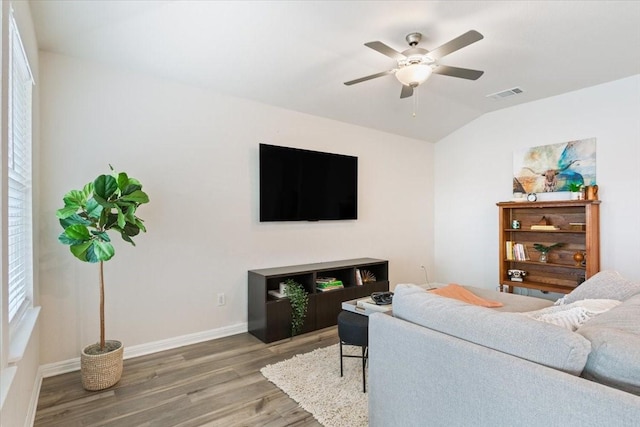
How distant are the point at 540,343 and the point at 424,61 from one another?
6.91 feet

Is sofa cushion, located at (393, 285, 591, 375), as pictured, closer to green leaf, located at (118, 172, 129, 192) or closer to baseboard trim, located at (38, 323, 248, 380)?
green leaf, located at (118, 172, 129, 192)

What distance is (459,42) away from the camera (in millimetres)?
2252

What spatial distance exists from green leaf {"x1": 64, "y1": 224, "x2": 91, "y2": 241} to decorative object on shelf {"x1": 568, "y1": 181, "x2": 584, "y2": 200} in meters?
4.92

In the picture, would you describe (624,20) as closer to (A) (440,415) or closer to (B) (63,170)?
(A) (440,415)

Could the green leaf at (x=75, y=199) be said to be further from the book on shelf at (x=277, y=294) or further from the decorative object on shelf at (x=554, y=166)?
the decorative object on shelf at (x=554, y=166)

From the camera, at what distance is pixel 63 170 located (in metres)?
2.77

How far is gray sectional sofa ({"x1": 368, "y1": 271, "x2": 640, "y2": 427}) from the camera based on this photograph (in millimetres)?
1093

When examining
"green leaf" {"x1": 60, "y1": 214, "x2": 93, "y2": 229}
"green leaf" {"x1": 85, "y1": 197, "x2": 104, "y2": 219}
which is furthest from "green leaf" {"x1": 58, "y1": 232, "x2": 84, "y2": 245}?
"green leaf" {"x1": 85, "y1": 197, "x2": 104, "y2": 219}

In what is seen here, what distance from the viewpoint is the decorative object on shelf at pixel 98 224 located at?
92.9 inches

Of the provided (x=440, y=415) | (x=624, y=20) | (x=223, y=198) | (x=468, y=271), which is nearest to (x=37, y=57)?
(x=223, y=198)

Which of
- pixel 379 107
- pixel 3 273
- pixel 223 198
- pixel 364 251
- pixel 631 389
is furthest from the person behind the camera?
pixel 364 251

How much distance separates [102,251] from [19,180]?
632 mm

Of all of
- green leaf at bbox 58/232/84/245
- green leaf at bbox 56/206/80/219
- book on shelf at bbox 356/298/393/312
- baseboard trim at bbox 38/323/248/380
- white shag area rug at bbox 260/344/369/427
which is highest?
green leaf at bbox 56/206/80/219

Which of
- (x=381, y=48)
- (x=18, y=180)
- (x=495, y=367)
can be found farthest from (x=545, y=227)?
(x=18, y=180)
